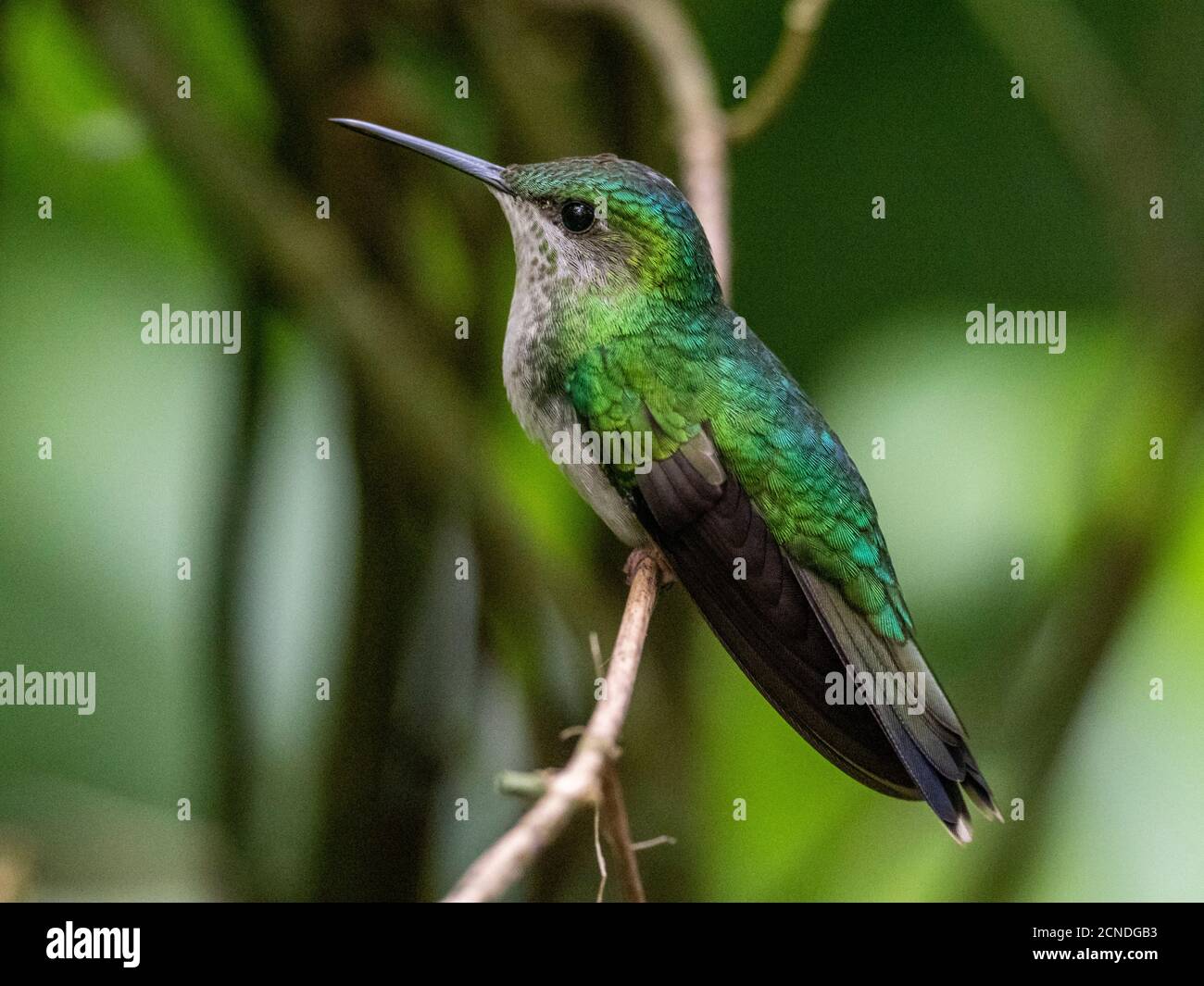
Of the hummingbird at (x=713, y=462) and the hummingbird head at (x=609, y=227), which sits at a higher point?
the hummingbird head at (x=609, y=227)

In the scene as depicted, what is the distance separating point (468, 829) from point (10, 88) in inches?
80.9

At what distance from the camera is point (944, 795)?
90.4 inches

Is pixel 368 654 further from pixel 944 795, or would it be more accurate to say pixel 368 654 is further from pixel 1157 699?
pixel 1157 699

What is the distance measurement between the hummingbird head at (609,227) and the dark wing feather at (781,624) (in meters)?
0.33

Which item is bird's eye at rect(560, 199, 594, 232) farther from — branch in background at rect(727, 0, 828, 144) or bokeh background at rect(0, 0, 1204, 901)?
bokeh background at rect(0, 0, 1204, 901)

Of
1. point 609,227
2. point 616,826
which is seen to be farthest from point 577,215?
point 616,826

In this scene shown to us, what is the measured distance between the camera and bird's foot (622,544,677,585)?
8.19 feet

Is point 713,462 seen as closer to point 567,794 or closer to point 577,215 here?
point 577,215

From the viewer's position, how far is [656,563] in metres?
2.48

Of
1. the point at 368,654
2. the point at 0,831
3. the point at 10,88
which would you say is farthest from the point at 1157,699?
the point at 10,88

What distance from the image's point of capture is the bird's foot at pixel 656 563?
2496 millimetres

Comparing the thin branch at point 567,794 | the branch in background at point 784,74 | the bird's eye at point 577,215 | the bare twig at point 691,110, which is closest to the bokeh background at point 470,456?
the bare twig at point 691,110

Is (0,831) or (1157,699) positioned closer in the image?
(0,831)

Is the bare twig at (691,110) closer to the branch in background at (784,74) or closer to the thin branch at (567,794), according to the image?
the branch in background at (784,74)
